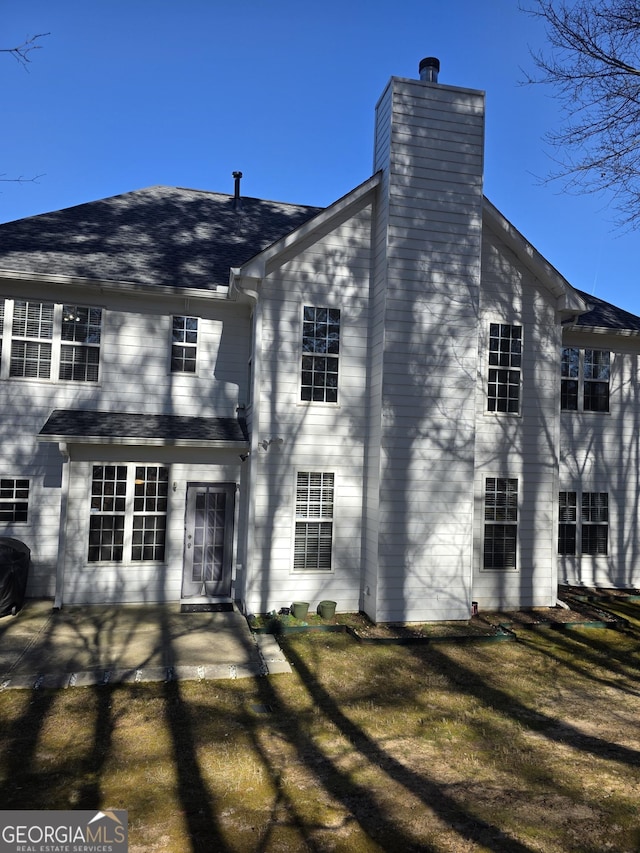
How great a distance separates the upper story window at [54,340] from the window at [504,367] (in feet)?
26.1

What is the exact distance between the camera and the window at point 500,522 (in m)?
11.6

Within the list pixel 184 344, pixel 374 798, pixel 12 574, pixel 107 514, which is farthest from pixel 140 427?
pixel 374 798

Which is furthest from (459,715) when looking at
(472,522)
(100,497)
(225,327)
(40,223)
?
(40,223)

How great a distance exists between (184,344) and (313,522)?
173 inches

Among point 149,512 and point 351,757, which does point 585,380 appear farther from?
point 351,757

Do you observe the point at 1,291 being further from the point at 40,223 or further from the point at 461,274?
the point at 461,274

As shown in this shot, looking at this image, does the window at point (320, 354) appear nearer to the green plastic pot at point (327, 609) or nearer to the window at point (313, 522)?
the window at point (313, 522)

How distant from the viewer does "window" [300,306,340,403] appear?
36.3 ft

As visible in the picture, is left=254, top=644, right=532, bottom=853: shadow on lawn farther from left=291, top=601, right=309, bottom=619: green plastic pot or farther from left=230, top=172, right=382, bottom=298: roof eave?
left=230, top=172, right=382, bottom=298: roof eave

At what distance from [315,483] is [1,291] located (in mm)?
7019

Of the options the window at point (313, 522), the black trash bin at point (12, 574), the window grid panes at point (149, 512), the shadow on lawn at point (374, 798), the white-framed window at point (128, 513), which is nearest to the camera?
the shadow on lawn at point (374, 798)

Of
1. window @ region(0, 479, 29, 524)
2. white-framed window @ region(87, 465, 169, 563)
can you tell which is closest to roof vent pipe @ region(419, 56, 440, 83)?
white-framed window @ region(87, 465, 169, 563)

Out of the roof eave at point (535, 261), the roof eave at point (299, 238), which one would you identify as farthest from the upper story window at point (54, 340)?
the roof eave at point (535, 261)

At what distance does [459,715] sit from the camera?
6906mm
